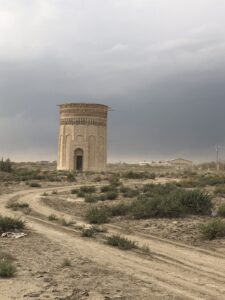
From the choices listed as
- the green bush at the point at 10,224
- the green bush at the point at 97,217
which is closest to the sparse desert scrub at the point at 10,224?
the green bush at the point at 10,224

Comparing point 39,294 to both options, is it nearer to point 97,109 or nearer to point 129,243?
point 129,243

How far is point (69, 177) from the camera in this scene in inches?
1599

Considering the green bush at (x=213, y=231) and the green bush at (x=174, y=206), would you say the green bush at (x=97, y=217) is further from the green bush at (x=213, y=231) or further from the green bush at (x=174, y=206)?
the green bush at (x=213, y=231)

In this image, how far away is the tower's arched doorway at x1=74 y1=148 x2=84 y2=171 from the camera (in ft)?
197

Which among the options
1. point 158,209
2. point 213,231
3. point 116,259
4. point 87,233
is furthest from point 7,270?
point 158,209

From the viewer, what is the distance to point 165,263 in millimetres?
9234

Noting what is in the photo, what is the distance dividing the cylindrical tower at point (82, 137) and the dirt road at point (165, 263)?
45.5 meters

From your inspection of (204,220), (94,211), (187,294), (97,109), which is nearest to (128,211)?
(94,211)

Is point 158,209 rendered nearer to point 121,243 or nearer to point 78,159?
point 121,243

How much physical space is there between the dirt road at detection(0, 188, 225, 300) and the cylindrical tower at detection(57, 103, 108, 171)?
45495 mm

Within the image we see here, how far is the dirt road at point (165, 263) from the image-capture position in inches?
287

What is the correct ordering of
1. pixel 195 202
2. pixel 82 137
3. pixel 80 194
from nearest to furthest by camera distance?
pixel 195 202 → pixel 80 194 → pixel 82 137

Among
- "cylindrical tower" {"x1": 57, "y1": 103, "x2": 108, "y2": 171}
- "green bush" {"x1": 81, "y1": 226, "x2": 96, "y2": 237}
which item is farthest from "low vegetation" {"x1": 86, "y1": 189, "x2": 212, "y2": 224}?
"cylindrical tower" {"x1": 57, "y1": 103, "x2": 108, "y2": 171}

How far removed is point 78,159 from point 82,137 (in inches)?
130
